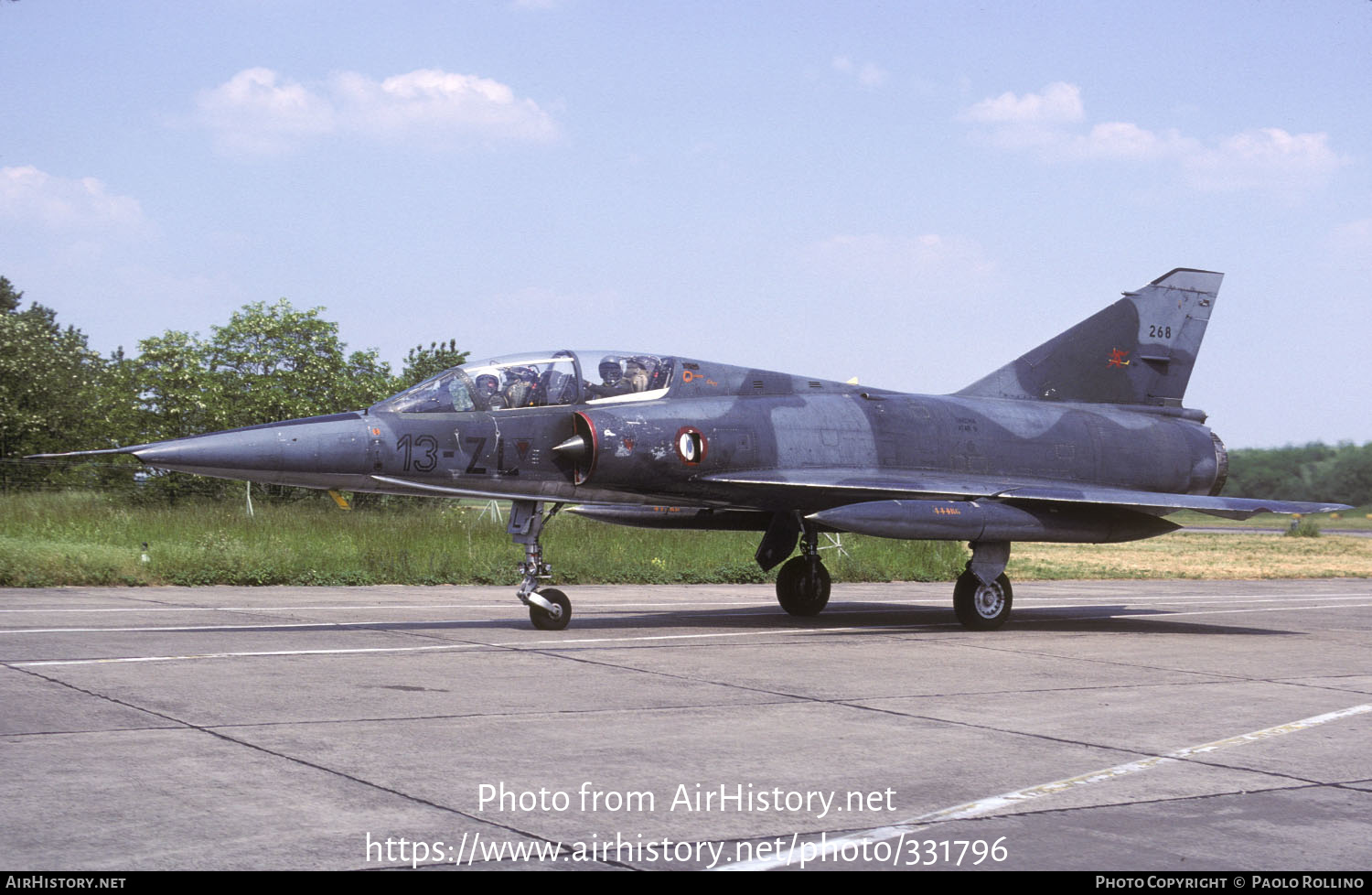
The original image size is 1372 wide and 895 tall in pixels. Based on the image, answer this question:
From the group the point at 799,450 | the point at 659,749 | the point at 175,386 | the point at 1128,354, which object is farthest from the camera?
the point at 175,386

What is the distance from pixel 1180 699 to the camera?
9070 mm

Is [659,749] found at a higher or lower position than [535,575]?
lower

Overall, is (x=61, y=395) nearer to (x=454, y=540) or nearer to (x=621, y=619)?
(x=454, y=540)

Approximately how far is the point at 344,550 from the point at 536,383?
927 cm

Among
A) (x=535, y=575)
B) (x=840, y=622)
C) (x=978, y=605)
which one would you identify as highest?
(x=535, y=575)

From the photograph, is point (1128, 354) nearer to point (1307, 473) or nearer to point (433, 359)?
point (1307, 473)

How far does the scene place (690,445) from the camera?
45.0 feet

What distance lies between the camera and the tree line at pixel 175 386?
121 ft

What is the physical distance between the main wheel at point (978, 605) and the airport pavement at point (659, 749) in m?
1.70

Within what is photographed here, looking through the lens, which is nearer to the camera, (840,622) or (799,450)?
(799,450)

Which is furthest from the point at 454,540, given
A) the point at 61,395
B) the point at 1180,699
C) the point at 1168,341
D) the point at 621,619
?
the point at 61,395

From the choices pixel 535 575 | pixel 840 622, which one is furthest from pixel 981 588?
pixel 535 575

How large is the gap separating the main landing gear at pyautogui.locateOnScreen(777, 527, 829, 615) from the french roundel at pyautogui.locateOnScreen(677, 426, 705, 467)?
2.66 m

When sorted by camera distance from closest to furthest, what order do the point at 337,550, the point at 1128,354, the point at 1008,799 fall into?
the point at 1008,799, the point at 1128,354, the point at 337,550
